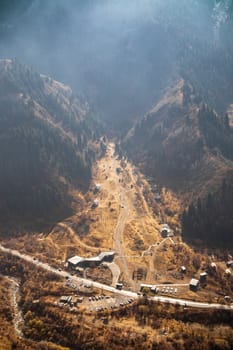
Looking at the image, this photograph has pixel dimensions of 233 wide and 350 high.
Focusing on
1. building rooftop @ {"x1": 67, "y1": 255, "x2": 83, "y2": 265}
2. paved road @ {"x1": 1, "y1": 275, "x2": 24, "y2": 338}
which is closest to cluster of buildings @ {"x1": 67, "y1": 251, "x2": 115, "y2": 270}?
building rooftop @ {"x1": 67, "y1": 255, "x2": 83, "y2": 265}

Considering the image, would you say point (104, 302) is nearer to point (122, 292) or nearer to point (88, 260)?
point (122, 292)

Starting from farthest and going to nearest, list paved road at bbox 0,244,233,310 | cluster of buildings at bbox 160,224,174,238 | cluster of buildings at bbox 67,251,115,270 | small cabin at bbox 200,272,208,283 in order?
1. cluster of buildings at bbox 160,224,174,238
2. cluster of buildings at bbox 67,251,115,270
3. small cabin at bbox 200,272,208,283
4. paved road at bbox 0,244,233,310

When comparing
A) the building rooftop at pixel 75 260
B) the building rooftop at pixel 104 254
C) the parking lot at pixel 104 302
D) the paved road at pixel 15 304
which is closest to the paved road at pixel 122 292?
the parking lot at pixel 104 302

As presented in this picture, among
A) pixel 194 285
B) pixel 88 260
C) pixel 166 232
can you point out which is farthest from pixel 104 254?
pixel 194 285

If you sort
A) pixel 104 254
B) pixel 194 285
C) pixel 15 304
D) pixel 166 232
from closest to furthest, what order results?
pixel 15 304
pixel 194 285
pixel 104 254
pixel 166 232

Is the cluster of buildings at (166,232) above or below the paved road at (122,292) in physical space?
above

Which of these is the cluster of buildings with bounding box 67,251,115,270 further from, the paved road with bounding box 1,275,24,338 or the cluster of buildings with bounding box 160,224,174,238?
the cluster of buildings with bounding box 160,224,174,238

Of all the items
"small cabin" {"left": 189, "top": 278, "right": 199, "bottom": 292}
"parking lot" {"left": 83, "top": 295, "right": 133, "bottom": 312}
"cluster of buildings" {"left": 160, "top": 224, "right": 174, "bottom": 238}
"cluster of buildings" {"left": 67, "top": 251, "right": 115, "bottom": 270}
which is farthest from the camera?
"cluster of buildings" {"left": 160, "top": 224, "right": 174, "bottom": 238}

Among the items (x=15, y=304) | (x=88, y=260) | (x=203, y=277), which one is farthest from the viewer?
(x=88, y=260)

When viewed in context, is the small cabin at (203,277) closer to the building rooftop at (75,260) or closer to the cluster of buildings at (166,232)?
the cluster of buildings at (166,232)
